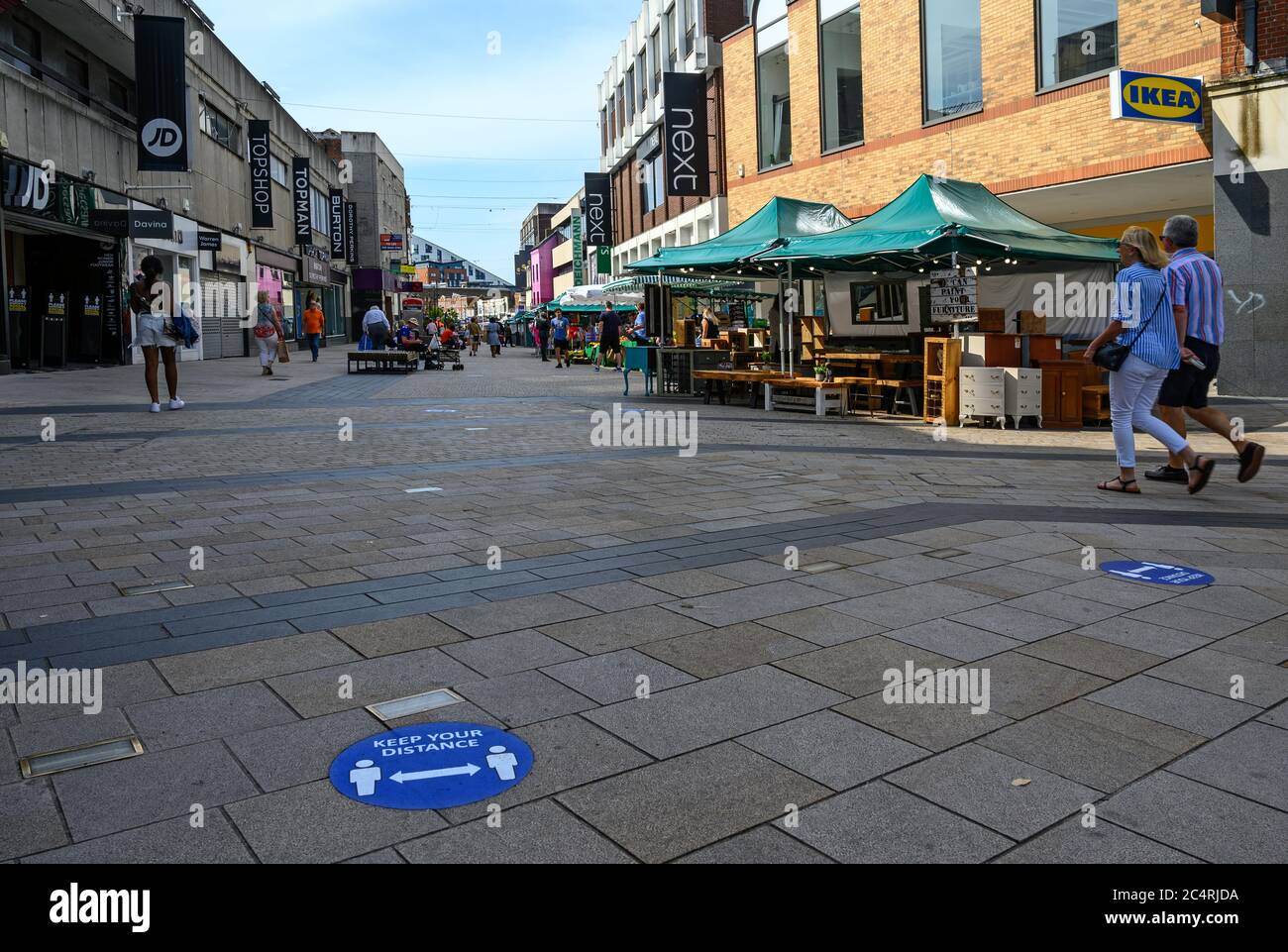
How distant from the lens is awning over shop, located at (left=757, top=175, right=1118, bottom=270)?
12141mm

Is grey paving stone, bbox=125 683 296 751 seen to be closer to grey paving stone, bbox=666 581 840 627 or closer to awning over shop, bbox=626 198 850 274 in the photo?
grey paving stone, bbox=666 581 840 627

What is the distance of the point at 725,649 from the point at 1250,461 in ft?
18.0

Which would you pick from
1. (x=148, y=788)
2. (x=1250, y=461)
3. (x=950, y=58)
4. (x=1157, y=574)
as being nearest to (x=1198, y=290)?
(x=1250, y=461)

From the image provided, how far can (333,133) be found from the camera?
2832 inches

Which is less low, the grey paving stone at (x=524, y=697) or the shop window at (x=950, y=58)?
the shop window at (x=950, y=58)

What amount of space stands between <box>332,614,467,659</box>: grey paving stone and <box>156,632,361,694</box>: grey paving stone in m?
0.07

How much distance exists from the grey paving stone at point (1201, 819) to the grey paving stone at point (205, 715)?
2410mm

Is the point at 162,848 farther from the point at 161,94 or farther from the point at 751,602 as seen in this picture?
the point at 161,94

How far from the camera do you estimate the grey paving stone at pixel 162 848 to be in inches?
96.0

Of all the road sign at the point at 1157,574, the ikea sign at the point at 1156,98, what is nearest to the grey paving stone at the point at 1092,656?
the road sign at the point at 1157,574

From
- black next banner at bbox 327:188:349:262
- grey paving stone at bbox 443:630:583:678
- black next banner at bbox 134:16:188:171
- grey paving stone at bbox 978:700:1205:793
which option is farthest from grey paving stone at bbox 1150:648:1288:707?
black next banner at bbox 327:188:349:262

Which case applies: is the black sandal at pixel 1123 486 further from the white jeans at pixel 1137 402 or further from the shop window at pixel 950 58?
the shop window at pixel 950 58

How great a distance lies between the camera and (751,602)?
471cm
